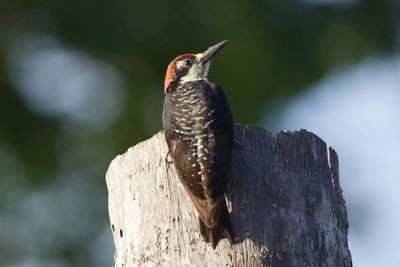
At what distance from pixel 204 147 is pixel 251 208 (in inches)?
17.2

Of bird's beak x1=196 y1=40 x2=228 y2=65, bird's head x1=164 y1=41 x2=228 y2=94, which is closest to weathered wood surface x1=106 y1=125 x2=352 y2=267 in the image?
bird's head x1=164 y1=41 x2=228 y2=94

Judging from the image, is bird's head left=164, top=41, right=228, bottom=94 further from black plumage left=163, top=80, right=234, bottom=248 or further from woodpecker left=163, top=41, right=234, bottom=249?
black plumage left=163, top=80, right=234, bottom=248

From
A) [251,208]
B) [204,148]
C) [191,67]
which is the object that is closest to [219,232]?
[251,208]

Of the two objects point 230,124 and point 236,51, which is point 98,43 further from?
point 230,124

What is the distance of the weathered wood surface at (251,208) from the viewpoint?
16.0 ft

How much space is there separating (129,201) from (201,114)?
1.90ft

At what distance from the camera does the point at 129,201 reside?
17.0 feet

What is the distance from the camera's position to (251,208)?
493 centimetres

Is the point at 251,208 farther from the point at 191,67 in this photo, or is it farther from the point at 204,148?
the point at 191,67

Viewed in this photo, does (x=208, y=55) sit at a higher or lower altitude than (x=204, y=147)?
higher

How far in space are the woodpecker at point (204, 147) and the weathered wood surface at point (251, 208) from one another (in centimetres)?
5

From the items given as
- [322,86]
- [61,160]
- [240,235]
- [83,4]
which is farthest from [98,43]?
[240,235]

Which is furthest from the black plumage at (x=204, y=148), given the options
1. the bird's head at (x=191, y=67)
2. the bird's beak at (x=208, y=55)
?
the bird's beak at (x=208, y=55)

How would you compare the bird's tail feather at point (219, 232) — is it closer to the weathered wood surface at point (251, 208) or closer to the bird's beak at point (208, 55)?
the weathered wood surface at point (251, 208)
